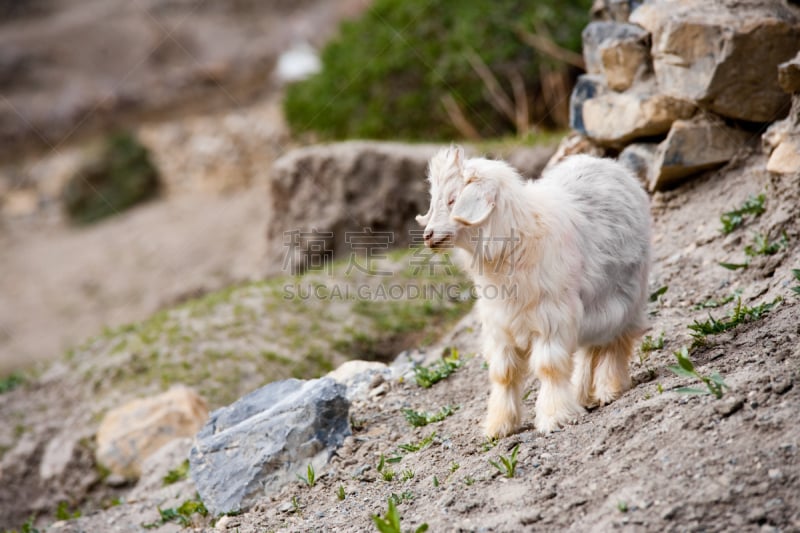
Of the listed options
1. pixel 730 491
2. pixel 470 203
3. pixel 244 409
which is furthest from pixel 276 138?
pixel 730 491

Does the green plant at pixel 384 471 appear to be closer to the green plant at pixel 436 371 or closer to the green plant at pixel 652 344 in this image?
the green plant at pixel 436 371

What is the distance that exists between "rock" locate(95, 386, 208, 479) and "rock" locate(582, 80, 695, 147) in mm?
4427

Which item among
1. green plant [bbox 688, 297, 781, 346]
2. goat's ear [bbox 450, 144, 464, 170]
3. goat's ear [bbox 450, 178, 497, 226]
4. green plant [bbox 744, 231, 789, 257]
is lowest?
green plant [bbox 688, 297, 781, 346]

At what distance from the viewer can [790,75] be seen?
6.29m

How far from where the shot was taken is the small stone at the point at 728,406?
4219mm

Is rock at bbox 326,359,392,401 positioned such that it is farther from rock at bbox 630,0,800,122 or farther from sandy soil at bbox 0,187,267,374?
sandy soil at bbox 0,187,267,374

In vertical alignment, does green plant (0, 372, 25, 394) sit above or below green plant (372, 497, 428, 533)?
below

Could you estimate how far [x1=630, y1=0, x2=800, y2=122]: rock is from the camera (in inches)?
264

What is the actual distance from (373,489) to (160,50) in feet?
66.9

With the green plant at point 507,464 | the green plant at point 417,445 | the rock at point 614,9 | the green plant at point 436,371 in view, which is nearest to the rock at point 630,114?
the rock at point 614,9

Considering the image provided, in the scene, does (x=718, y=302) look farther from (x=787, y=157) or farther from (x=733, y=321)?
(x=787, y=157)

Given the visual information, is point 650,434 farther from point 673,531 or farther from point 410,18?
point 410,18

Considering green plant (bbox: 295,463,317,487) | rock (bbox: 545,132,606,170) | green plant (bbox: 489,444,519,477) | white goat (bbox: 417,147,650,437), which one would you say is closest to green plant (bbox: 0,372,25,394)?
green plant (bbox: 295,463,317,487)

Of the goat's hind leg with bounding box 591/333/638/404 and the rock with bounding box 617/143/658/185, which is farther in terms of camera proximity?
the rock with bounding box 617/143/658/185
